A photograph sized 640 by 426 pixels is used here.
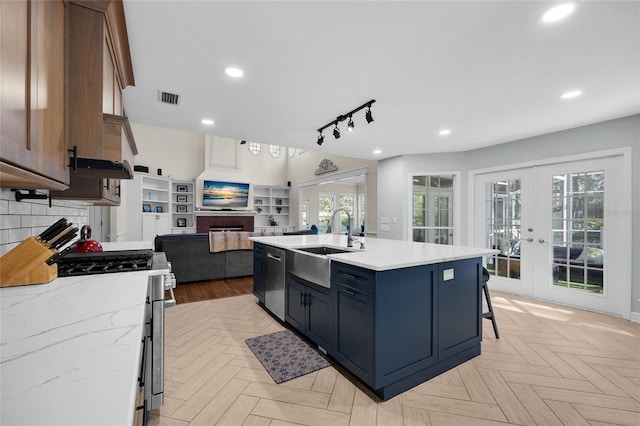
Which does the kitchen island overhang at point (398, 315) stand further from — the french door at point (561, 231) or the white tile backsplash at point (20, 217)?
the french door at point (561, 231)

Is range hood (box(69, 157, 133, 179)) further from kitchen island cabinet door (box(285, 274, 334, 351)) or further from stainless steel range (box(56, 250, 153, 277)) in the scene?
kitchen island cabinet door (box(285, 274, 334, 351))

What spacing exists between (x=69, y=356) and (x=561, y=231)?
4.89 meters

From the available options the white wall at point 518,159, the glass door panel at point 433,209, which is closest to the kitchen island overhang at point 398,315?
the white wall at point 518,159

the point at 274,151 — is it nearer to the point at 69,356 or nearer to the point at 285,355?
the point at 285,355

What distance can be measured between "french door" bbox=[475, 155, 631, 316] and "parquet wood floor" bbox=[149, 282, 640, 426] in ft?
2.42

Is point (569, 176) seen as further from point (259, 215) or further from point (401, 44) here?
point (259, 215)

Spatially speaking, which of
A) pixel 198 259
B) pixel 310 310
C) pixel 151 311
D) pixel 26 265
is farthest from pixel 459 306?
pixel 198 259

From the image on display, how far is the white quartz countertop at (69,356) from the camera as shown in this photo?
44cm

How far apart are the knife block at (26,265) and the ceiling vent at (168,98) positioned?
74.0 inches

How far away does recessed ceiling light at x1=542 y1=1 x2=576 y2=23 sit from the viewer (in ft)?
4.98

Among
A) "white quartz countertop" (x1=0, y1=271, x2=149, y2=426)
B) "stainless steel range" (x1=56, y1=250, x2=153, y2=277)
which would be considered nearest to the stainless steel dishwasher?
"stainless steel range" (x1=56, y1=250, x2=153, y2=277)

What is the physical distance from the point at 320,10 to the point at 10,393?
1.90 metres

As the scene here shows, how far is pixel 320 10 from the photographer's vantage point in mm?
1566

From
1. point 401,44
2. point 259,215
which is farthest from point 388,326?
point 259,215
